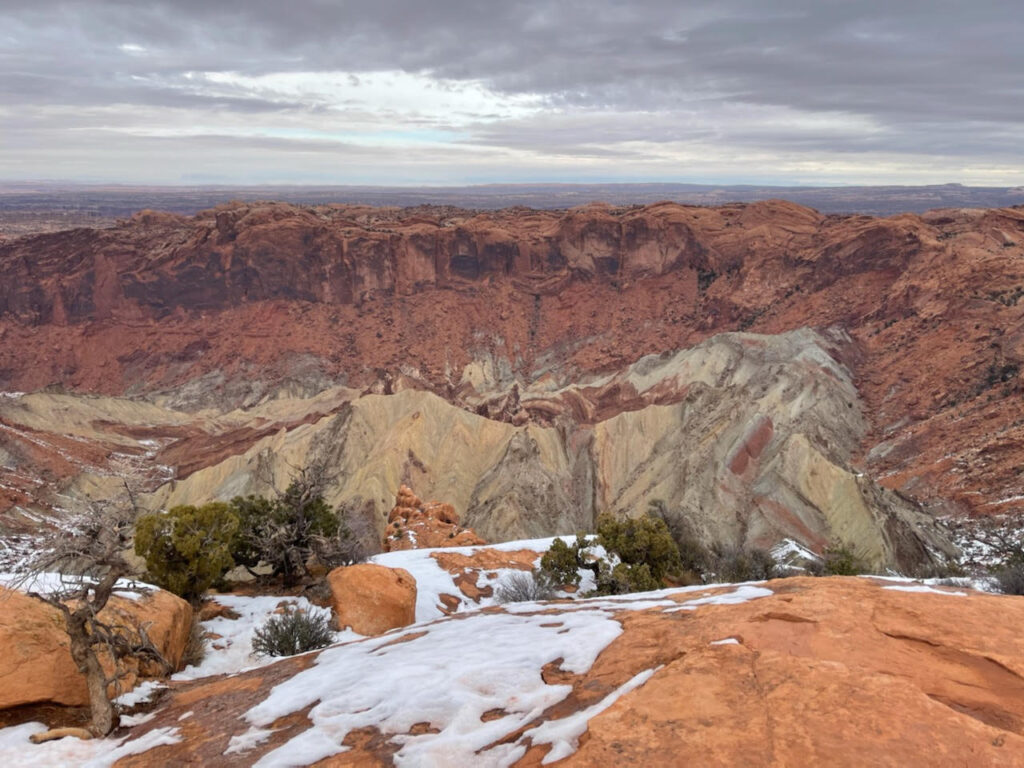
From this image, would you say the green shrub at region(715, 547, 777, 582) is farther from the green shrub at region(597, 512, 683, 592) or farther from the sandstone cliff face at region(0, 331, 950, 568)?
the sandstone cliff face at region(0, 331, 950, 568)

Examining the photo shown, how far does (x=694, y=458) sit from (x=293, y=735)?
38836 millimetres

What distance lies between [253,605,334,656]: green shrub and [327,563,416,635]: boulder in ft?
3.28

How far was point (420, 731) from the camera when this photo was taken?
668 centimetres

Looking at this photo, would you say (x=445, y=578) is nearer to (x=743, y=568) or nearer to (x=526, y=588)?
(x=526, y=588)

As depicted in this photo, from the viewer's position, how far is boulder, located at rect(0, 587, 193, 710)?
858 centimetres

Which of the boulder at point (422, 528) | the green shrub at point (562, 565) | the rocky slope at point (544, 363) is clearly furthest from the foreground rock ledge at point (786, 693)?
the boulder at point (422, 528)

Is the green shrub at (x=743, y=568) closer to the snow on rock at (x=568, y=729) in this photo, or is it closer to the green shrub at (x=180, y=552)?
the snow on rock at (x=568, y=729)

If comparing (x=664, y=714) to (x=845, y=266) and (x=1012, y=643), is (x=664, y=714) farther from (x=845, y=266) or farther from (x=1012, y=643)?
(x=845, y=266)

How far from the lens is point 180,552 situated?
49.9 feet

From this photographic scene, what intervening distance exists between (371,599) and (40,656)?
6435 mm

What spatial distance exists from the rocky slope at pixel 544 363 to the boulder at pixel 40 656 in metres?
8.12

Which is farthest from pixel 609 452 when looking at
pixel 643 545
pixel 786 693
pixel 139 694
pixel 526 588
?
pixel 786 693

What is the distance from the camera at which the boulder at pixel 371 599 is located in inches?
547

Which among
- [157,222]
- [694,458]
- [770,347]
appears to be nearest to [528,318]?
[770,347]
